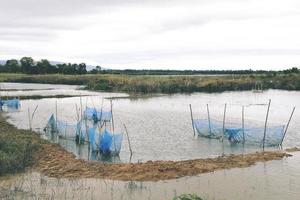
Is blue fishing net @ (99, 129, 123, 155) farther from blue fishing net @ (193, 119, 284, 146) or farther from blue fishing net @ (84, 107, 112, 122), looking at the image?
blue fishing net @ (84, 107, 112, 122)

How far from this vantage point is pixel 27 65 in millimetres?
90938

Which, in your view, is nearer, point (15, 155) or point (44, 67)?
point (15, 155)

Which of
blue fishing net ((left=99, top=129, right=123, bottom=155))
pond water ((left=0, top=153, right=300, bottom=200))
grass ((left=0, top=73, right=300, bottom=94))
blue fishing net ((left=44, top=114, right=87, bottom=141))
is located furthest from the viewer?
grass ((left=0, top=73, right=300, bottom=94))

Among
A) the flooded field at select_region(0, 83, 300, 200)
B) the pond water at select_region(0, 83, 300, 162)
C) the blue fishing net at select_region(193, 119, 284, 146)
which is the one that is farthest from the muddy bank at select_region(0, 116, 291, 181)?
the blue fishing net at select_region(193, 119, 284, 146)

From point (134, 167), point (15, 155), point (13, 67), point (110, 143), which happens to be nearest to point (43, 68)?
point (13, 67)

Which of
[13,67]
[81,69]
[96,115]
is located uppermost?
[13,67]

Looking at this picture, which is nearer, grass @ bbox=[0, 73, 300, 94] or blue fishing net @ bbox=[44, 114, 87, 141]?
blue fishing net @ bbox=[44, 114, 87, 141]

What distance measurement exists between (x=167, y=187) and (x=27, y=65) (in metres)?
84.3

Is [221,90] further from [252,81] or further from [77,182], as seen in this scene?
[77,182]

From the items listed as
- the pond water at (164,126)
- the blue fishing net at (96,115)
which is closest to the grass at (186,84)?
the pond water at (164,126)

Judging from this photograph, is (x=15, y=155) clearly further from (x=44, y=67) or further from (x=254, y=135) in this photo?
(x=44, y=67)

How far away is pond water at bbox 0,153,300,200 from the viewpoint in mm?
10336

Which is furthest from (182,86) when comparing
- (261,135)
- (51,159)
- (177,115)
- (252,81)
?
(51,159)

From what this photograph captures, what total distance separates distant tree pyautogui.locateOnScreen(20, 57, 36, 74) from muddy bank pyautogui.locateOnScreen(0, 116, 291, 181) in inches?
3072
